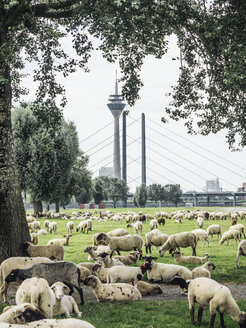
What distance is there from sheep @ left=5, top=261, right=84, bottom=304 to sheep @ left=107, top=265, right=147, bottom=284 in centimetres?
133

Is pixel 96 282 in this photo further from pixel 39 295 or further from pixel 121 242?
pixel 121 242

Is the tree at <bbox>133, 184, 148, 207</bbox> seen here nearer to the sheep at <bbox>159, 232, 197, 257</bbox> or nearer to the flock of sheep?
the flock of sheep

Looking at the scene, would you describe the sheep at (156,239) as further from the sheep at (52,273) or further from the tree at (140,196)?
the tree at (140,196)

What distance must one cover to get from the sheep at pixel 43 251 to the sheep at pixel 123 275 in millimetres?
2755

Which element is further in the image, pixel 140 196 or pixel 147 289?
pixel 140 196

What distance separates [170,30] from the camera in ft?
39.9

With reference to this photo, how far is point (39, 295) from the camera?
8078 millimetres

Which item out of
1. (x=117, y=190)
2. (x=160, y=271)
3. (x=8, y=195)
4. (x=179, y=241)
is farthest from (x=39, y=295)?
(x=117, y=190)

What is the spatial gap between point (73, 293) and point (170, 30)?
7.85m

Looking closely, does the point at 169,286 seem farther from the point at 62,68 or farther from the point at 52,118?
the point at 62,68

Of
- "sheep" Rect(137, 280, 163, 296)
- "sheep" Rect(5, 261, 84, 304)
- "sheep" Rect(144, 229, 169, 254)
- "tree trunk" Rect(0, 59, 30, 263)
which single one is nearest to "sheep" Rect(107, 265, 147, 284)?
"sheep" Rect(137, 280, 163, 296)

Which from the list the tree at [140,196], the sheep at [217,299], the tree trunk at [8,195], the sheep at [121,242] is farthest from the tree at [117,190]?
the sheep at [217,299]

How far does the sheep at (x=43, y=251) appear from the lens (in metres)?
13.8

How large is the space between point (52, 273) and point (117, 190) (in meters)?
112
